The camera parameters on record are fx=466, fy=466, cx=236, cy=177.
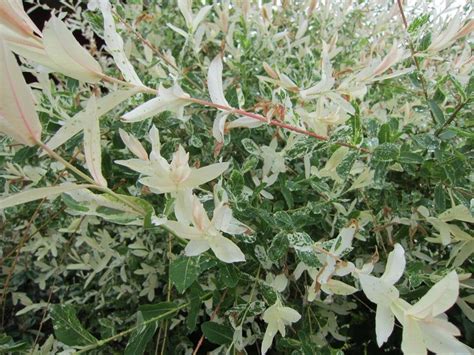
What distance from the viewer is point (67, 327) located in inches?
24.0

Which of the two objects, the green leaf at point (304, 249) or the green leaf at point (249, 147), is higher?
the green leaf at point (249, 147)

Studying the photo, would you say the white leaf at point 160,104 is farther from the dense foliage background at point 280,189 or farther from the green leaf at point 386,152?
the green leaf at point 386,152

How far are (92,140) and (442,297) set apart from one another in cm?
34

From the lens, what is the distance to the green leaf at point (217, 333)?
2.20 feet

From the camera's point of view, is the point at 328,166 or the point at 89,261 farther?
the point at 89,261

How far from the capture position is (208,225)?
462mm

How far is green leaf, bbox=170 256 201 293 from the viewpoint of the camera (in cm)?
53

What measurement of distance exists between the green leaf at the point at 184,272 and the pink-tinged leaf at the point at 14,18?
11.3 inches

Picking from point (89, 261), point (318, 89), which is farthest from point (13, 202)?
point (89, 261)

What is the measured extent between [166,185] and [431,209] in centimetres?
48

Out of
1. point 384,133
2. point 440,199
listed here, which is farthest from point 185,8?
point 440,199

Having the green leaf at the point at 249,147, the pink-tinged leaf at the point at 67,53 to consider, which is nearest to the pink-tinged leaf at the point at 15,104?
the pink-tinged leaf at the point at 67,53

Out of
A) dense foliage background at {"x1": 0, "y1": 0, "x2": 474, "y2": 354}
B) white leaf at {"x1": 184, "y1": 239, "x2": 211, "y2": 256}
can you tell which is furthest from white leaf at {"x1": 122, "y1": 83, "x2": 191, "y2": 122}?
white leaf at {"x1": 184, "y1": 239, "x2": 211, "y2": 256}

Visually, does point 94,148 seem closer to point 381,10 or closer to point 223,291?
point 223,291
